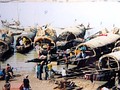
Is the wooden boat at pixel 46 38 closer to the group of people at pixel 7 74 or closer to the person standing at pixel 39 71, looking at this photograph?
the person standing at pixel 39 71

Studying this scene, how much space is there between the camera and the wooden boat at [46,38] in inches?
168

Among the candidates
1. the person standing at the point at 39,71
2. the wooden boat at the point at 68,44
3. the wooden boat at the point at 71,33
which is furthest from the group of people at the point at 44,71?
the wooden boat at the point at 71,33

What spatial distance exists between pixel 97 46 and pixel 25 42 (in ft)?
2.97

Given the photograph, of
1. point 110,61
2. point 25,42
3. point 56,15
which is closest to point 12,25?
point 25,42

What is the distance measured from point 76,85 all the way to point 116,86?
1.55 feet

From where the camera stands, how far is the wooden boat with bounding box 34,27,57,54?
426 cm

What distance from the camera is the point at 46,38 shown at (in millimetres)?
4301

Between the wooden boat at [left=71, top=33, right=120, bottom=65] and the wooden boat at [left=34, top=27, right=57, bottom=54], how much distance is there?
0.32m

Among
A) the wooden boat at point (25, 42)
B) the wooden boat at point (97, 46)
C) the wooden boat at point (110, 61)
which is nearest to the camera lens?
the wooden boat at point (110, 61)

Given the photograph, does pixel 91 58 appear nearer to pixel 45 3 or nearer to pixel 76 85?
pixel 76 85

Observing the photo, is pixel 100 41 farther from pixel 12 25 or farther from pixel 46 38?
pixel 12 25

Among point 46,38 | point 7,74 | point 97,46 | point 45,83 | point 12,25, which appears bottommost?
point 45,83

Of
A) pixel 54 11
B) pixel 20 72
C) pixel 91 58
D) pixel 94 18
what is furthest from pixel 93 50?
pixel 20 72

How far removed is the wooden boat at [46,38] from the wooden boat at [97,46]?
0.32 m
